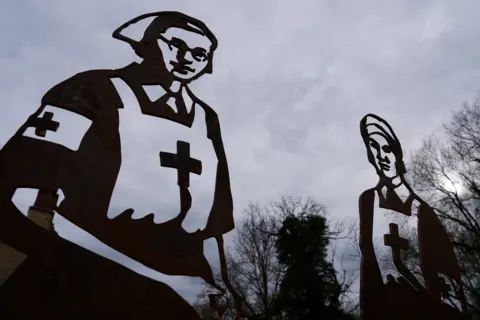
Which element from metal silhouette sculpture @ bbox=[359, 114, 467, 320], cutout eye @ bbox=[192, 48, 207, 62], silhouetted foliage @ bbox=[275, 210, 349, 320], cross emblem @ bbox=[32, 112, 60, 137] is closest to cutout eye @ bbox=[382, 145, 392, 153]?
metal silhouette sculpture @ bbox=[359, 114, 467, 320]

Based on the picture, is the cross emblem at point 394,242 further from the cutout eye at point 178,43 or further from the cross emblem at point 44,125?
the cross emblem at point 44,125

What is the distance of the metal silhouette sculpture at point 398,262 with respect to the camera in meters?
5.34

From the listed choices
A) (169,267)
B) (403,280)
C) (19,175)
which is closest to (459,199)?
(403,280)

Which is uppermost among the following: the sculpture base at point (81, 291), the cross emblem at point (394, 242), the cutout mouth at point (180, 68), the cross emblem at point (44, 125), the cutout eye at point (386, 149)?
the cutout eye at point (386, 149)

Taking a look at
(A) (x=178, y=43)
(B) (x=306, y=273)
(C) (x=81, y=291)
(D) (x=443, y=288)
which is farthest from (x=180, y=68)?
(B) (x=306, y=273)

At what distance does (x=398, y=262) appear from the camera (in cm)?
596

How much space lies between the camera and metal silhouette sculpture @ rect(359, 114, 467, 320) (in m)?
5.34

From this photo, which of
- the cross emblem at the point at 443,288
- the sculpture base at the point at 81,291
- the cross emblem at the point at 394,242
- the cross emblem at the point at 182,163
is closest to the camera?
the sculpture base at the point at 81,291

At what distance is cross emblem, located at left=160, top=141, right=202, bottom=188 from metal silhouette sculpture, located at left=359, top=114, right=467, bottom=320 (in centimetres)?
220

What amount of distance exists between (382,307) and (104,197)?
315cm

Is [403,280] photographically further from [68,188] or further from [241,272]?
[241,272]

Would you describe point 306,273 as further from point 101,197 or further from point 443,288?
point 101,197

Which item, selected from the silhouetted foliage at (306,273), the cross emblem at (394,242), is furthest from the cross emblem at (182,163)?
the silhouetted foliage at (306,273)

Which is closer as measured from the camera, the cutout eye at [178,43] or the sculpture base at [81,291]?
the sculpture base at [81,291]
